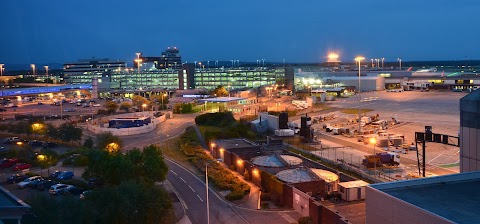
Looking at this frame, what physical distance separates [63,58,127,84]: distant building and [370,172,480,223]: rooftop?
8460cm

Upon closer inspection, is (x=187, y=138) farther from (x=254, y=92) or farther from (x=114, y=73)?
(x=114, y=73)

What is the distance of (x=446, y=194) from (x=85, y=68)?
9710cm

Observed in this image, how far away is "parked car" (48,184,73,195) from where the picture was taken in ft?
48.2

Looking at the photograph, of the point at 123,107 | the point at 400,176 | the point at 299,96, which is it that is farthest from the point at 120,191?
the point at 299,96

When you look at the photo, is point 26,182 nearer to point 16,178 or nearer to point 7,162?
point 16,178

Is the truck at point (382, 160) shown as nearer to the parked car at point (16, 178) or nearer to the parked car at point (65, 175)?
the parked car at point (65, 175)

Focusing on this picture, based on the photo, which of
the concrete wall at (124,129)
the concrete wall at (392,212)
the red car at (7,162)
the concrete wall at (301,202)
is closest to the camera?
the concrete wall at (392,212)

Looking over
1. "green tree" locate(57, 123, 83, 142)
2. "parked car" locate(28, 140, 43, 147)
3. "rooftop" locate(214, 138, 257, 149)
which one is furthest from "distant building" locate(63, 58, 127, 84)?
"rooftop" locate(214, 138, 257, 149)

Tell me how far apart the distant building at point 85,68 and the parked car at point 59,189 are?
75841 millimetres

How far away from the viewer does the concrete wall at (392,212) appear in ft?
24.3

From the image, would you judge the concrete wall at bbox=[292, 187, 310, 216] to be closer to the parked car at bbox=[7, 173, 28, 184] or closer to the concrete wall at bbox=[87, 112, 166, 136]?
the parked car at bbox=[7, 173, 28, 184]

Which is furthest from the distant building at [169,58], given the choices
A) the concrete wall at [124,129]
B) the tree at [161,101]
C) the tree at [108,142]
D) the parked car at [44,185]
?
the parked car at [44,185]

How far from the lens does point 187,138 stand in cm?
2442

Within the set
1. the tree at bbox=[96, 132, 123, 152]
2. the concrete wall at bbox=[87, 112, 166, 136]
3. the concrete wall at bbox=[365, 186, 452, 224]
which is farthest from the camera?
the concrete wall at bbox=[87, 112, 166, 136]
